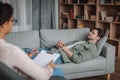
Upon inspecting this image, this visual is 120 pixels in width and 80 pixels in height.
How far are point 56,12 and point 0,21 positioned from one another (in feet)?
14.8

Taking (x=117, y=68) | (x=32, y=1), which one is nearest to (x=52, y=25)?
(x=32, y=1)

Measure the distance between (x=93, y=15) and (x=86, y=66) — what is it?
2.26m

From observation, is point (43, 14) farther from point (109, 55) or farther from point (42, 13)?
point (109, 55)

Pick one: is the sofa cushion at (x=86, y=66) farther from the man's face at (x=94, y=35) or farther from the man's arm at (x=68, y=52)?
the man's face at (x=94, y=35)

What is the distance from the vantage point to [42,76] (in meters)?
1.45

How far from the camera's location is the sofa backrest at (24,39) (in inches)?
126

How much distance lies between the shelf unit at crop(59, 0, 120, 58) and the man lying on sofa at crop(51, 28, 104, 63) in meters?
1.41

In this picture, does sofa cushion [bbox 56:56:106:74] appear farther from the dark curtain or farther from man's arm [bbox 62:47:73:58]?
Answer: the dark curtain

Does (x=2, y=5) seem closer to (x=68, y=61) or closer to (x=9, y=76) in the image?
(x=9, y=76)

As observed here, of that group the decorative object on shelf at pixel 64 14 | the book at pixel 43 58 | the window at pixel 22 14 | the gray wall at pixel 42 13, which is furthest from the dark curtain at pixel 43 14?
the book at pixel 43 58

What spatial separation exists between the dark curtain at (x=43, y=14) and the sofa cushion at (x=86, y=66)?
263 cm

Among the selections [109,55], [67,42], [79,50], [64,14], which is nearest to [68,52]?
[79,50]

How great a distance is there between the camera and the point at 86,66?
3.07 metres

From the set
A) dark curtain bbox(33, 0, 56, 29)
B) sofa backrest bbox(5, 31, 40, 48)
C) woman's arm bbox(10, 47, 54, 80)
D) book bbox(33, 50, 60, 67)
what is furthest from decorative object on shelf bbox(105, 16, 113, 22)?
woman's arm bbox(10, 47, 54, 80)
